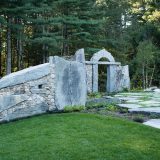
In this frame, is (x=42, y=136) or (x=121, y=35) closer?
(x=42, y=136)

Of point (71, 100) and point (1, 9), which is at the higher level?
point (1, 9)

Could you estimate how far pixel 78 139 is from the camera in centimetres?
651

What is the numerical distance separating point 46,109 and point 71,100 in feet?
2.80

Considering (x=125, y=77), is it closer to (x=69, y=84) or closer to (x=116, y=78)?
(x=116, y=78)

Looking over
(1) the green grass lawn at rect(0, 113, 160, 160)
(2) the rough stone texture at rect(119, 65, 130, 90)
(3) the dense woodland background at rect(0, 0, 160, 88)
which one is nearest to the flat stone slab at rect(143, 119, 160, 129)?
(1) the green grass lawn at rect(0, 113, 160, 160)

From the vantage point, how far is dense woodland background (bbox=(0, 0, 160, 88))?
18.3 meters

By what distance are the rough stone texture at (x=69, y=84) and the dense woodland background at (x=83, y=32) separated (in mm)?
7361

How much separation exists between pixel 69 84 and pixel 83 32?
1205 centimetres

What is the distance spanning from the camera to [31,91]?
29.1 ft

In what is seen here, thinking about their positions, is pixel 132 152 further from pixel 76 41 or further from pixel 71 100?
pixel 76 41

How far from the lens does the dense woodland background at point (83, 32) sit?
1834 cm

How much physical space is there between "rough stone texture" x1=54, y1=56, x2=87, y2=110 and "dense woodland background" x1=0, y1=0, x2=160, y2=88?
7.36 meters

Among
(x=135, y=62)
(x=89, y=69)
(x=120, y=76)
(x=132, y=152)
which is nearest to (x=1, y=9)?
(x=89, y=69)

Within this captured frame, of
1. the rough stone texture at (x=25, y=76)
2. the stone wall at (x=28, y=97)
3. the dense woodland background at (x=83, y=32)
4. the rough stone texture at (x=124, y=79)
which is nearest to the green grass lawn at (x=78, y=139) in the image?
the stone wall at (x=28, y=97)
